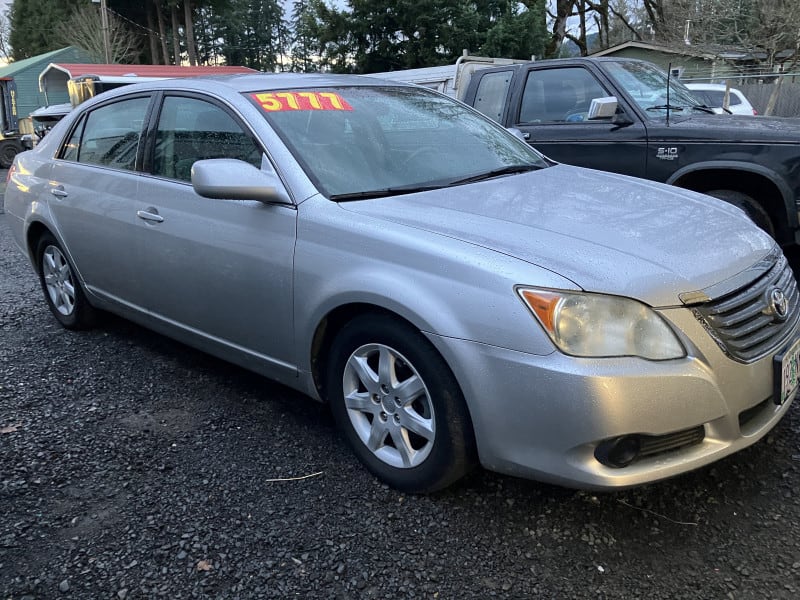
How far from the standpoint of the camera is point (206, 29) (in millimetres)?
49656

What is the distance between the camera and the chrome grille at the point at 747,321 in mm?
2363

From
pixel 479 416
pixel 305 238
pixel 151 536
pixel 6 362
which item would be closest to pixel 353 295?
pixel 305 238

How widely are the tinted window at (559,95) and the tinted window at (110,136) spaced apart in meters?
3.50

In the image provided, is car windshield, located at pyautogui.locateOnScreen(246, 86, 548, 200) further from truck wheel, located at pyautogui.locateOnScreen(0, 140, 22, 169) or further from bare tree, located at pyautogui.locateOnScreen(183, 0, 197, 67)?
bare tree, located at pyautogui.locateOnScreen(183, 0, 197, 67)

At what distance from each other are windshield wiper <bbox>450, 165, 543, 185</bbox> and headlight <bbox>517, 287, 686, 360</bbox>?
114cm

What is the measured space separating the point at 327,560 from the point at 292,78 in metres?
2.45

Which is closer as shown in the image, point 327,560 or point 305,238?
point 327,560

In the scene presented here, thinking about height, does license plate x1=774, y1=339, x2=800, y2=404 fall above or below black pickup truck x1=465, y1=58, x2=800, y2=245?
below

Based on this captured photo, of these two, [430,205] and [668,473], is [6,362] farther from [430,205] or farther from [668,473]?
[668,473]

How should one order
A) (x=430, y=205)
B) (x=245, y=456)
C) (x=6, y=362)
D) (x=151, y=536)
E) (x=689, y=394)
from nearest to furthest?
(x=689, y=394) < (x=151, y=536) < (x=430, y=205) < (x=245, y=456) < (x=6, y=362)

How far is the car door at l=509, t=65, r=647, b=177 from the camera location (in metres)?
5.68

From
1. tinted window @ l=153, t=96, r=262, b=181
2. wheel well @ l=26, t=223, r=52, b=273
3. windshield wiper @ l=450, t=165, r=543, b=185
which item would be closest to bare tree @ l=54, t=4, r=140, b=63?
wheel well @ l=26, t=223, r=52, b=273

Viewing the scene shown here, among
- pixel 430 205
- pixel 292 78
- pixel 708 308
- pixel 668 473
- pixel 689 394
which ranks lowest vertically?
pixel 668 473

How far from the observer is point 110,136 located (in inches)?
166
